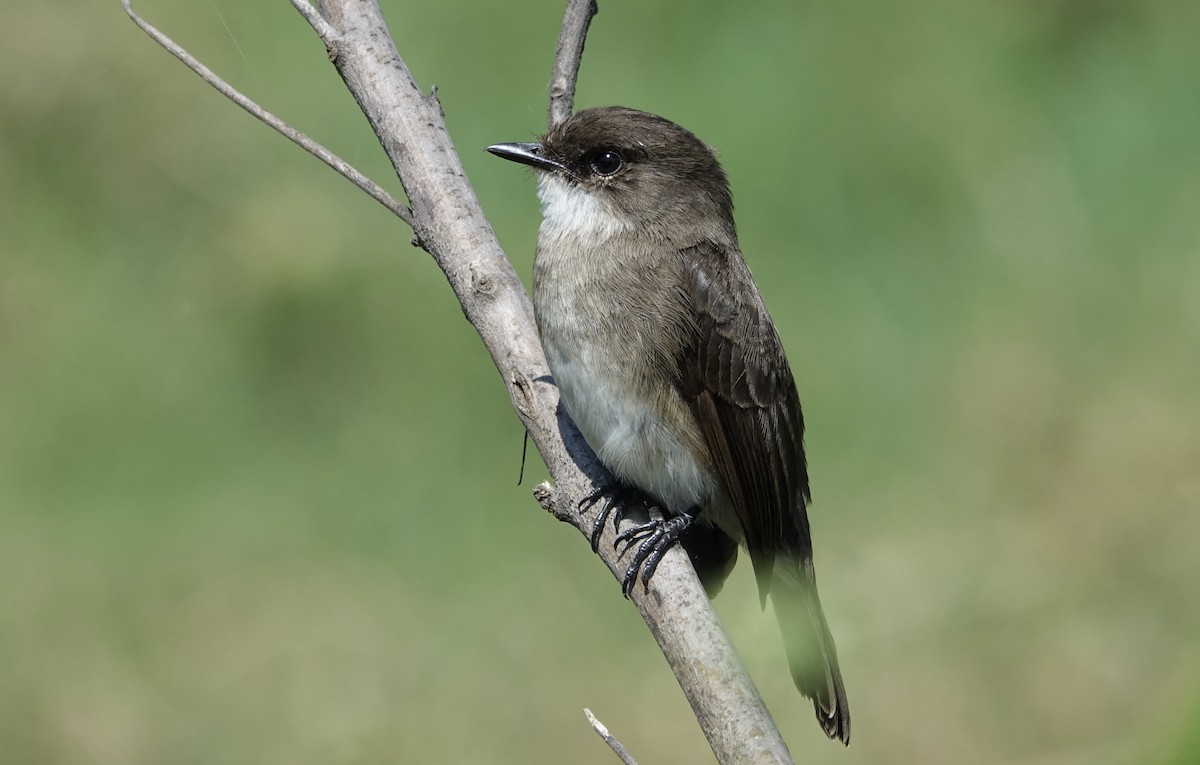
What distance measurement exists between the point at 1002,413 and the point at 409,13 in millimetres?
4320

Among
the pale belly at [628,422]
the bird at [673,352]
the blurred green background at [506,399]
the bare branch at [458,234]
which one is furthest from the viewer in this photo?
the blurred green background at [506,399]

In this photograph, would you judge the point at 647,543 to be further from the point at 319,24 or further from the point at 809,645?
the point at 319,24

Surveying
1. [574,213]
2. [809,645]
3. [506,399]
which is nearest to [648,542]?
[809,645]

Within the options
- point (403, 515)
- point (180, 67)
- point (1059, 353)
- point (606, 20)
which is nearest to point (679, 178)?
point (403, 515)

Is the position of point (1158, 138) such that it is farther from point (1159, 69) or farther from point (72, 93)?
point (72, 93)

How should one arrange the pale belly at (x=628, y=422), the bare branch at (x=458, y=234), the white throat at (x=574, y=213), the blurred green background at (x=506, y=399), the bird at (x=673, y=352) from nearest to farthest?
the bare branch at (x=458, y=234)
the pale belly at (x=628, y=422)
the bird at (x=673, y=352)
the white throat at (x=574, y=213)
the blurred green background at (x=506, y=399)

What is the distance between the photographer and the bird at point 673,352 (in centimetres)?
388

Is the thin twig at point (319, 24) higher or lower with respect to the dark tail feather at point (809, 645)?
higher

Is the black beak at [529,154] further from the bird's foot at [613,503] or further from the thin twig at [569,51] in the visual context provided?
the bird's foot at [613,503]

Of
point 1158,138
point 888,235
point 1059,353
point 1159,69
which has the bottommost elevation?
point 1059,353

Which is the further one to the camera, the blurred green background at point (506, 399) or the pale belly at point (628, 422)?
the blurred green background at point (506, 399)

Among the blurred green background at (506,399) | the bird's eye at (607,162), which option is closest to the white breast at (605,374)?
the bird's eye at (607,162)

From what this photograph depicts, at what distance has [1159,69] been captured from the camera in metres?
8.53

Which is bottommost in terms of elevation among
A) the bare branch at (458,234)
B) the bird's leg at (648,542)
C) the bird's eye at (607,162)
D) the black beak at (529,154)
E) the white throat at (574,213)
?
the bird's leg at (648,542)
